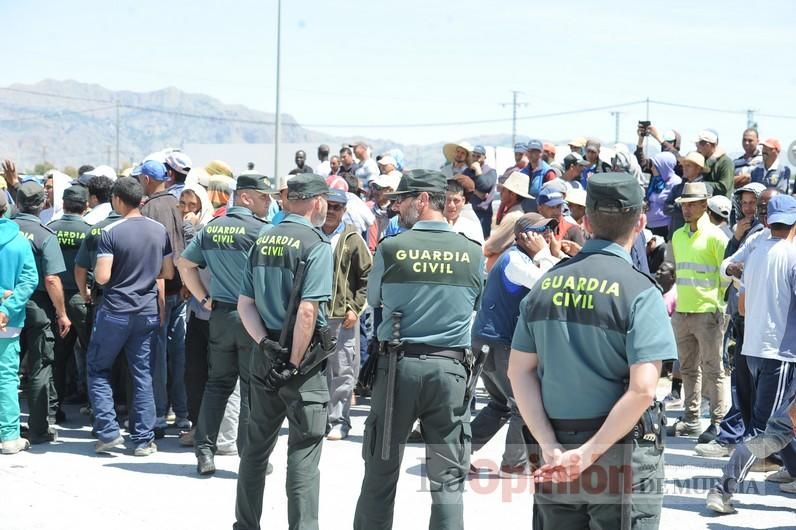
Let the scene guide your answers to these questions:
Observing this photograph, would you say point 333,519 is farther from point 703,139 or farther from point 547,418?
point 703,139

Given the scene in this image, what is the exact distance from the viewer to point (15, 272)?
26.1ft

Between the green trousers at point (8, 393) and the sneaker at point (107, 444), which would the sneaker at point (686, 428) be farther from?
the green trousers at point (8, 393)

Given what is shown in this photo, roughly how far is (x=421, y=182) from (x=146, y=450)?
3.93 metres

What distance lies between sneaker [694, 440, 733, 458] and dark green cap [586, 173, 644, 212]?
4.73 m

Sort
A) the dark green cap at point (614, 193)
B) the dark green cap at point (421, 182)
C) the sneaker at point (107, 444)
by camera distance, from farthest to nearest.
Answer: the sneaker at point (107, 444) < the dark green cap at point (421, 182) < the dark green cap at point (614, 193)

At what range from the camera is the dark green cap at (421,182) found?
5379 mm

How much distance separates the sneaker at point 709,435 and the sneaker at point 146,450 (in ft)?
15.0

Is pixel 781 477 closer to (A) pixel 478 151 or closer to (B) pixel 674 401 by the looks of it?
(B) pixel 674 401

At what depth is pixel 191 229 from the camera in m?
8.83

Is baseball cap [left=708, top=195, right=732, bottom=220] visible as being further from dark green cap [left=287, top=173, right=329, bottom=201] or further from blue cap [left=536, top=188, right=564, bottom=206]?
dark green cap [left=287, top=173, right=329, bottom=201]

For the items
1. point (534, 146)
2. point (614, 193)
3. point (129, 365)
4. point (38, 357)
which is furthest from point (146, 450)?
point (534, 146)

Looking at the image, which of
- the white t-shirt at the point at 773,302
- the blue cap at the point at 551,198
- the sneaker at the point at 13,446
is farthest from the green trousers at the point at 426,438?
the sneaker at the point at 13,446

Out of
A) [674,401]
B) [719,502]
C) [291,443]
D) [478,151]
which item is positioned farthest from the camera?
[478,151]

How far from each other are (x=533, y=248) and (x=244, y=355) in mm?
2155
